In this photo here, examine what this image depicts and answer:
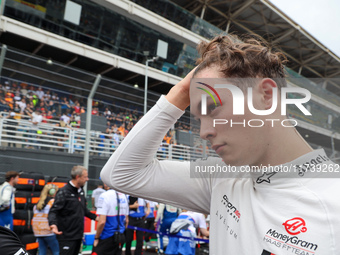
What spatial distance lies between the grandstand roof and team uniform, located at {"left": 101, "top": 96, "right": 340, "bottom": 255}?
734 inches

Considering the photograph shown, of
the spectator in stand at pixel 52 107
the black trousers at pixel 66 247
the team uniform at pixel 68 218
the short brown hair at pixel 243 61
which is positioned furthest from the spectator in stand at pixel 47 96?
the short brown hair at pixel 243 61

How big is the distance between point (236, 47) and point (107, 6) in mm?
14015

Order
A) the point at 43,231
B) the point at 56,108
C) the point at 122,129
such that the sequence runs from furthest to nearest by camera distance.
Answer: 1. the point at 122,129
2. the point at 56,108
3. the point at 43,231

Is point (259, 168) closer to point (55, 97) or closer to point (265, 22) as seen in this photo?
point (55, 97)

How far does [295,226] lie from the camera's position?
2.27ft

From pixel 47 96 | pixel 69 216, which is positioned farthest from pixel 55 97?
pixel 69 216

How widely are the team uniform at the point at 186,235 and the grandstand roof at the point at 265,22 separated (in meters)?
16.2

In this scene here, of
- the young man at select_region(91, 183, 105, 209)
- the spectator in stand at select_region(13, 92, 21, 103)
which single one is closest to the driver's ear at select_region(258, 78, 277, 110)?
the young man at select_region(91, 183, 105, 209)

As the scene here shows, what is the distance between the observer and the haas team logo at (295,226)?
2.23ft

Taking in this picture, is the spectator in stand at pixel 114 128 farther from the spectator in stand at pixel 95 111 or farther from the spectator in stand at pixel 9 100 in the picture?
the spectator in stand at pixel 9 100

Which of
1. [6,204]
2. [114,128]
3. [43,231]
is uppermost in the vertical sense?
[114,128]

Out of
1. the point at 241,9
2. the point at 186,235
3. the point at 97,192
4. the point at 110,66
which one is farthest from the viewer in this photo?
the point at 241,9

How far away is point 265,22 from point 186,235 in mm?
20052

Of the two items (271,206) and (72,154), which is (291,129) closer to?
(271,206)
